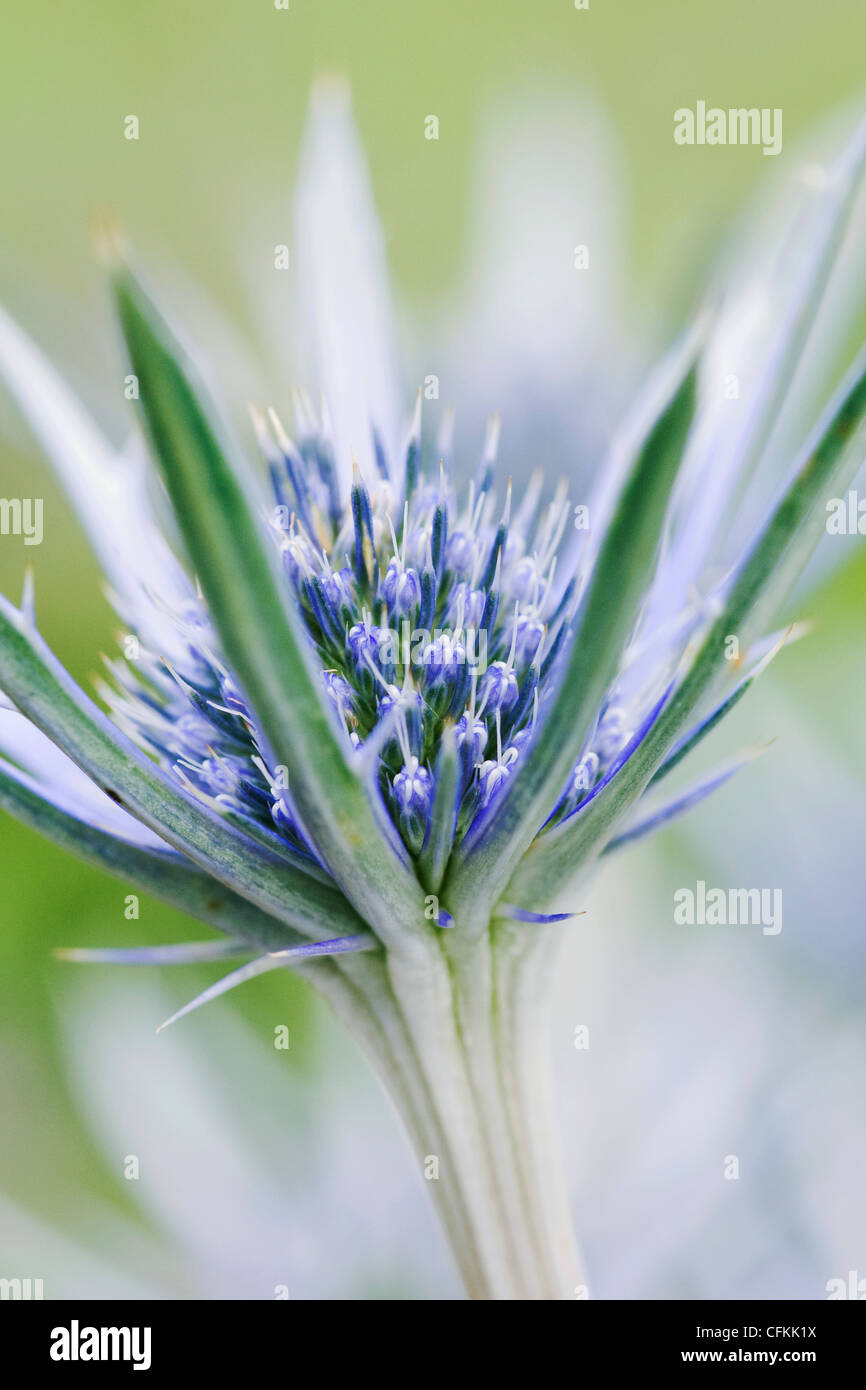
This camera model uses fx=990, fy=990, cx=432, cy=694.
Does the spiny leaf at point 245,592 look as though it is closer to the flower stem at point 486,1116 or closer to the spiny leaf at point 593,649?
the spiny leaf at point 593,649

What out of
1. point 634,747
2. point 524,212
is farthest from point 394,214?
point 634,747

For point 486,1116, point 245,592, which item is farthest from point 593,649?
point 486,1116

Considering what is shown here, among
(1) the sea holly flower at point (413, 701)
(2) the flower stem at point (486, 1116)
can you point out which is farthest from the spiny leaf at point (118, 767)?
(2) the flower stem at point (486, 1116)

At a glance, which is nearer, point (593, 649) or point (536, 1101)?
point (593, 649)

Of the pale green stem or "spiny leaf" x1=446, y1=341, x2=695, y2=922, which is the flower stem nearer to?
the pale green stem

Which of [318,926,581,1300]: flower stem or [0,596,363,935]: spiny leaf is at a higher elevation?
[0,596,363,935]: spiny leaf

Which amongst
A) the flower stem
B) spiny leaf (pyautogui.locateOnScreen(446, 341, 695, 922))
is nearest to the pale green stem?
the flower stem

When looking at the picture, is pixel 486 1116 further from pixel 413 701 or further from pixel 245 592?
pixel 245 592

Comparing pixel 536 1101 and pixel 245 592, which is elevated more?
pixel 245 592
